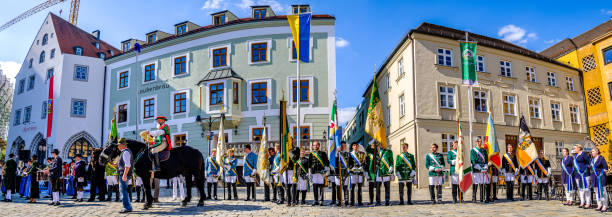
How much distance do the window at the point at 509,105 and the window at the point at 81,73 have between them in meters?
32.3

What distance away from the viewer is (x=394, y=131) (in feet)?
97.7

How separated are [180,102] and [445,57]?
18.4 m

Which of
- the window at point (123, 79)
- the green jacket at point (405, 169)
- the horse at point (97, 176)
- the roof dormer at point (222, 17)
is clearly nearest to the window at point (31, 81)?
the window at point (123, 79)

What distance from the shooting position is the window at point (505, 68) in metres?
29.3

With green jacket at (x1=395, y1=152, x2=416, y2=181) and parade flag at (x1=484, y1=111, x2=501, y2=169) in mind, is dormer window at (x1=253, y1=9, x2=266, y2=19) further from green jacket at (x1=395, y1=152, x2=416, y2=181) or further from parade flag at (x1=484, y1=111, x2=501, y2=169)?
green jacket at (x1=395, y1=152, x2=416, y2=181)

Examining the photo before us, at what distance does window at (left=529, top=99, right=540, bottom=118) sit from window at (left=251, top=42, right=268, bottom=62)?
1801 centimetres

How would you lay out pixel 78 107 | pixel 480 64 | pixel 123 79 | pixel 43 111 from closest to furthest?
pixel 480 64, pixel 123 79, pixel 78 107, pixel 43 111

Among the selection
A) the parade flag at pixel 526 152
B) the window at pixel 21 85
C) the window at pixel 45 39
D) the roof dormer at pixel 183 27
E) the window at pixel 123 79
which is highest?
the window at pixel 45 39

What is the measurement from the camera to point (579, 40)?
37062 millimetres

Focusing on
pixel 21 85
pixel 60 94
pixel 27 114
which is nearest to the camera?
pixel 60 94

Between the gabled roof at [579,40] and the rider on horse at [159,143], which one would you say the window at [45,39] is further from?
the gabled roof at [579,40]

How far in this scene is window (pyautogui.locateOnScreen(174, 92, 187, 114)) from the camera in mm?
32031

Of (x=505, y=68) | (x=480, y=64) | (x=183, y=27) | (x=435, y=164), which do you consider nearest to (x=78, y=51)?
(x=183, y=27)

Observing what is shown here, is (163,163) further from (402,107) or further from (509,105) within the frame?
(509,105)
